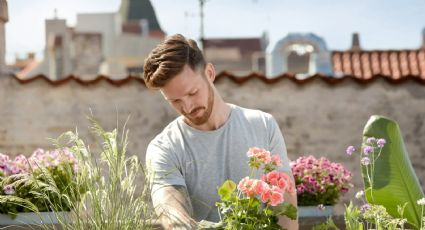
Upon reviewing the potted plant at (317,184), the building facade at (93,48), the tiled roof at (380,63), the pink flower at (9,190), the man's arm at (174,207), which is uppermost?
the man's arm at (174,207)

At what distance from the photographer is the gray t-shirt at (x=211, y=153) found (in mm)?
3365

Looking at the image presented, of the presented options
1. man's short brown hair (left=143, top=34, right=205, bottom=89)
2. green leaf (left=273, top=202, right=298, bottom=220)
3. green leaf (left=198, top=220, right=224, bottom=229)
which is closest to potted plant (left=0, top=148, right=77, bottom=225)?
man's short brown hair (left=143, top=34, right=205, bottom=89)

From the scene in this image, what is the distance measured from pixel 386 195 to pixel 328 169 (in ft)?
4.84

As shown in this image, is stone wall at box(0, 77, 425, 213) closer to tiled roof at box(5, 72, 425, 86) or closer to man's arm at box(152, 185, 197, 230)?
tiled roof at box(5, 72, 425, 86)

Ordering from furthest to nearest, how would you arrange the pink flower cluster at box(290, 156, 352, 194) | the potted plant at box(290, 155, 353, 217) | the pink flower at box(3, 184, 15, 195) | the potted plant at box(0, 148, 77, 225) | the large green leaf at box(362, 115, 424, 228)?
the pink flower cluster at box(290, 156, 352, 194), the potted plant at box(290, 155, 353, 217), the potted plant at box(0, 148, 77, 225), the pink flower at box(3, 184, 15, 195), the large green leaf at box(362, 115, 424, 228)

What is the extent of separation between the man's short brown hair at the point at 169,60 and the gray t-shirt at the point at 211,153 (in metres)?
0.30

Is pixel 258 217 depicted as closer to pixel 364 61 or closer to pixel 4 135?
pixel 4 135

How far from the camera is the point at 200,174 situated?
3.38 m

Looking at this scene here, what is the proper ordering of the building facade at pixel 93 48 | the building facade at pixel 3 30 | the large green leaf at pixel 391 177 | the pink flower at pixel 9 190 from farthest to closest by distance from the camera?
the building facade at pixel 93 48
the building facade at pixel 3 30
the pink flower at pixel 9 190
the large green leaf at pixel 391 177

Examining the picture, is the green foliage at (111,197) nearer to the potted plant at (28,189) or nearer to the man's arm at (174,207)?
the man's arm at (174,207)

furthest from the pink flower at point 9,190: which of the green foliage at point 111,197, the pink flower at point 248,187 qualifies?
the pink flower at point 248,187

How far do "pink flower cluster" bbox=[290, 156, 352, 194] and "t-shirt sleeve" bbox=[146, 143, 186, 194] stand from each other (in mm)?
2654

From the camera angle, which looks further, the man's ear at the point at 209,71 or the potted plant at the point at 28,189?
the potted plant at the point at 28,189

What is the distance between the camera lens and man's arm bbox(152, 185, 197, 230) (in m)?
3.04
